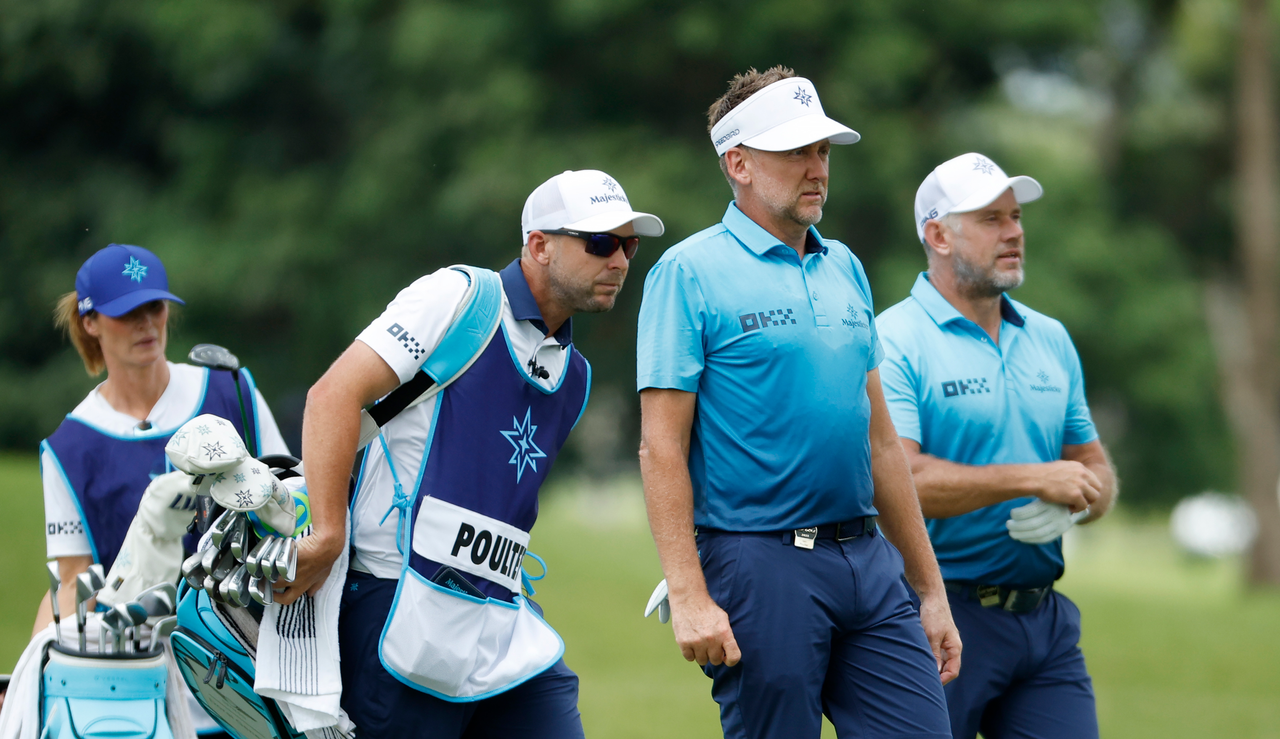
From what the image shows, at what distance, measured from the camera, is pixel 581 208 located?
12.8ft

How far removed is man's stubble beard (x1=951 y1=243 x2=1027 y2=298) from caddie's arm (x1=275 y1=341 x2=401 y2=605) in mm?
2243

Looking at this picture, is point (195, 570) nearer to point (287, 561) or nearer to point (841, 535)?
point (287, 561)

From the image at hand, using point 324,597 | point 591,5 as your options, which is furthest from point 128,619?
point 591,5

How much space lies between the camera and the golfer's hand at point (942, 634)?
4.20 meters

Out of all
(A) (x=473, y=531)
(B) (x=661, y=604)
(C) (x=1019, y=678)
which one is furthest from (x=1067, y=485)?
(A) (x=473, y=531)

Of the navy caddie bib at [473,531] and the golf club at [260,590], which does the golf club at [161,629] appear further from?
the navy caddie bib at [473,531]

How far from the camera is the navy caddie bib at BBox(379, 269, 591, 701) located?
147 inches

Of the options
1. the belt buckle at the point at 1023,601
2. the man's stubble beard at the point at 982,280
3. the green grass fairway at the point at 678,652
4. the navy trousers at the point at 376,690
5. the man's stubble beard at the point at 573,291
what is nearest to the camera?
the navy trousers at the point at 376,690

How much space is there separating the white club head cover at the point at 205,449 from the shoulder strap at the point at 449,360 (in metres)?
0.34

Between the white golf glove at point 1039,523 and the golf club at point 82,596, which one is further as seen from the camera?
the white golf glove at point 1039,523

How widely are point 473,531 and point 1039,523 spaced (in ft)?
6.54

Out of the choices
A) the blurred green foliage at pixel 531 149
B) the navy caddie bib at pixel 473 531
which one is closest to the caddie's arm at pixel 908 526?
the navy caddie bib at pixel 473 531

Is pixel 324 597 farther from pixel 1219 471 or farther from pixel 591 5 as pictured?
pixel 1219 471

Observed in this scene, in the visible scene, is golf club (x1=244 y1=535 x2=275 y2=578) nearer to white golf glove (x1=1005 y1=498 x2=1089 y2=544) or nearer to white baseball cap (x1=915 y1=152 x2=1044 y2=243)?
white golf glove (x1=1005 y1=498 x2=1089 y2=544)
